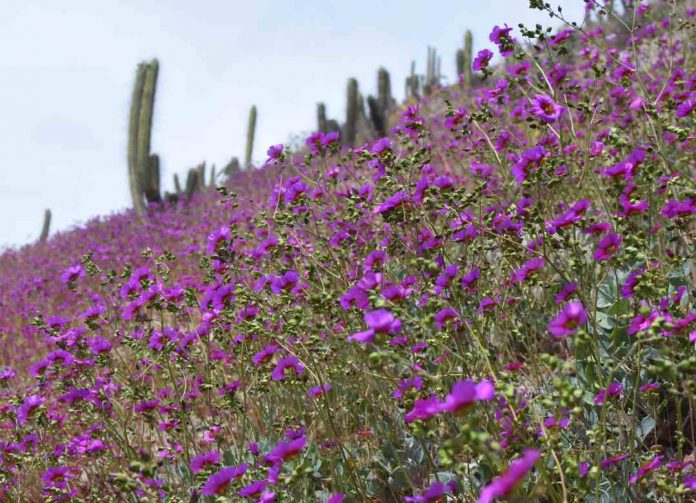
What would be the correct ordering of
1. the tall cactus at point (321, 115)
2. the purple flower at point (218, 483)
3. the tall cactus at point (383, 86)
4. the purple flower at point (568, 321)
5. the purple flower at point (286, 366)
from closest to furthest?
the purple flower at point (568, 321) → the purple flower at point (218, 483) → the purple flower at point (286, 366) → the tall cactus at point (321, 115) → the tall cactus at point (383, 86)

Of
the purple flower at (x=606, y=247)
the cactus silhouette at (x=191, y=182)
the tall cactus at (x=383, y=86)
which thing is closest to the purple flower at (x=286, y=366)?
the purple flower at (x=606, y=247)

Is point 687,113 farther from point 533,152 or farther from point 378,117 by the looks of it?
point 378,117

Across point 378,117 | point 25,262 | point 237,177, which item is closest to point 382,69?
point 378,117

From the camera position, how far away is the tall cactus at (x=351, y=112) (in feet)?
49.9

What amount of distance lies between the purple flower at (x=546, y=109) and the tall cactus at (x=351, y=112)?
1279 cm

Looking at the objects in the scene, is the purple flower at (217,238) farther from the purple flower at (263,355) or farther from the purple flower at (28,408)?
the purple flower at (28,408)

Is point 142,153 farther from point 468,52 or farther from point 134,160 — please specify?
point 468,52

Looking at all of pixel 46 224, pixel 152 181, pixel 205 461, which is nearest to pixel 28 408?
pixel 205 461

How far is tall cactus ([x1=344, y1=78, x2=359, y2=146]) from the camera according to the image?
599 inches

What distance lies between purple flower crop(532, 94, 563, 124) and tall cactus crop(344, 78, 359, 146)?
12.8 meters

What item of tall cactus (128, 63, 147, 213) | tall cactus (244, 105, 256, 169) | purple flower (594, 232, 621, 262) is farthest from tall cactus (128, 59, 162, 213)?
purple flower (594, 232, 621, 262)

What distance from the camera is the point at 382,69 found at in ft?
56.9

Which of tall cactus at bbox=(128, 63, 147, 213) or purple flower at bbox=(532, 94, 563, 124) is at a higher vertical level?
tall cactus at bbox=(128, 63, 147, 213)

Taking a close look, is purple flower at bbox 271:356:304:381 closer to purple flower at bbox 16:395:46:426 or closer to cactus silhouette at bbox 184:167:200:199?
purple flower at bbox 16:395:46:426
